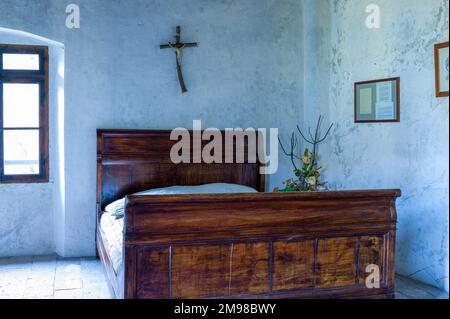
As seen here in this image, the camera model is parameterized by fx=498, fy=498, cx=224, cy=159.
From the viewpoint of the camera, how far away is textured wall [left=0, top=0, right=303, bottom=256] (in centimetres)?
446

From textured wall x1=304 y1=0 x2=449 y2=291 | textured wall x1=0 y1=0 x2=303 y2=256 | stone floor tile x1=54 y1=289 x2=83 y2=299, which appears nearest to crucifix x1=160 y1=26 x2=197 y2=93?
textured wall x1=0 y1=0 x2=303 y2=256

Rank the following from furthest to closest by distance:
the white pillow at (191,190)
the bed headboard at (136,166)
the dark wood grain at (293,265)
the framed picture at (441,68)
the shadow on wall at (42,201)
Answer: the shadow on wall at (42,201) → the bed headboard at (136,166) → the white pillow at (191,190) → the framed picture at (441,68) → the dark wood grain at (293,265)

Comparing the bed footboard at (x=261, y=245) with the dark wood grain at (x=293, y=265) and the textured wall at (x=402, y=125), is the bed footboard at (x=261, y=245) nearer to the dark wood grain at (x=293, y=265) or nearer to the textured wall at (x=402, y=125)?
the dark wood grain at (x=293, y=265)

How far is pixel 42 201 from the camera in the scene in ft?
15.5

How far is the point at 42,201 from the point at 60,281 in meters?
1.11

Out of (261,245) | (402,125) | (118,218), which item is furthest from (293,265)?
(402,125)

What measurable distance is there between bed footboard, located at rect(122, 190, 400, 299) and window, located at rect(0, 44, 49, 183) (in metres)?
2.42

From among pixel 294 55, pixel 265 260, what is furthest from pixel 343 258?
pixel 294 55

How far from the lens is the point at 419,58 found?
390 cm

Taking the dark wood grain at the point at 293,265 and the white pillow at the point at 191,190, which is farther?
the white pillow at the point at 191,190

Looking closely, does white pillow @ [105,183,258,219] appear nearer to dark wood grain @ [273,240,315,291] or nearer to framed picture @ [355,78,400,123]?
dark wood grain @ [273,240,315,291]

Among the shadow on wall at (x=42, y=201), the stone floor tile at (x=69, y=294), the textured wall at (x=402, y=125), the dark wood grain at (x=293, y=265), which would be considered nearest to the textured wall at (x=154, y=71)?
the shadow on wall at (x=42, y=201)

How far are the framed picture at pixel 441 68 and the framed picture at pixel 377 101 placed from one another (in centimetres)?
44

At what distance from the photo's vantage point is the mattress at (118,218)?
305 cm
